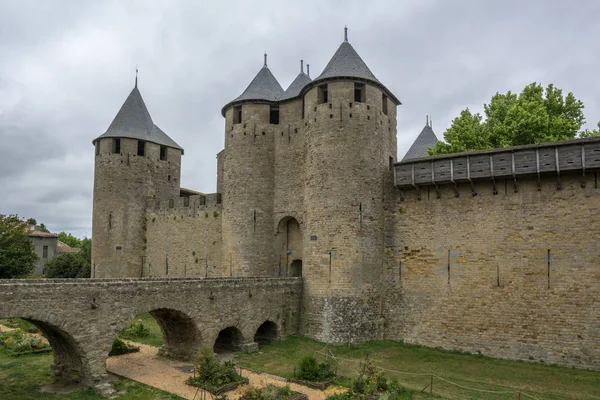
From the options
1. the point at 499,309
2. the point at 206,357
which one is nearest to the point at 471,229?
the point at 499,309

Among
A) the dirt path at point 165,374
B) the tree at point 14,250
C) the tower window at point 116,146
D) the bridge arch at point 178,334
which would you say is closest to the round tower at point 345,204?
the dirt path at point 165,374

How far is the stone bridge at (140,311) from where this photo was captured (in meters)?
11.8

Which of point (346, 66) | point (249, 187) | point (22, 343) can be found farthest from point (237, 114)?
point (22, 343)

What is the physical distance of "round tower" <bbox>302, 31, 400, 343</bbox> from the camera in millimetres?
18672

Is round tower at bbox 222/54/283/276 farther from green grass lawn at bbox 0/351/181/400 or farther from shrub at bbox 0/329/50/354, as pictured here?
green grass lawn at bbox 0/351/181/400

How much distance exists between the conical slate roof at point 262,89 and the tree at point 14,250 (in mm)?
20315

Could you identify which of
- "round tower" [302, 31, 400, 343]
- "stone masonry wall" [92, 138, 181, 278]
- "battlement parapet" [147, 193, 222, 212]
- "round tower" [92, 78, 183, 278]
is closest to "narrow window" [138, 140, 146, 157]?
"round tower" [92, 78, 183, 278]

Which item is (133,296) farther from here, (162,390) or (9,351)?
(9,351)

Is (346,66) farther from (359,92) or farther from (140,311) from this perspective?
(140,311)

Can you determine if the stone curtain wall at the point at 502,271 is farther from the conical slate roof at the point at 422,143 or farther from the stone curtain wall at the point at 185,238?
the stone curtain wall at the point at 185,238

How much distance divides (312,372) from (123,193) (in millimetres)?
18451

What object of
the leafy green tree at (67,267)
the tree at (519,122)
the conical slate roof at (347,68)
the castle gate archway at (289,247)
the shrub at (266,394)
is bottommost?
the shrub at (266,394)

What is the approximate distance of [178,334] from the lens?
16656 millimetres

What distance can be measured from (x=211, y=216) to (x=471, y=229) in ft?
46.2
